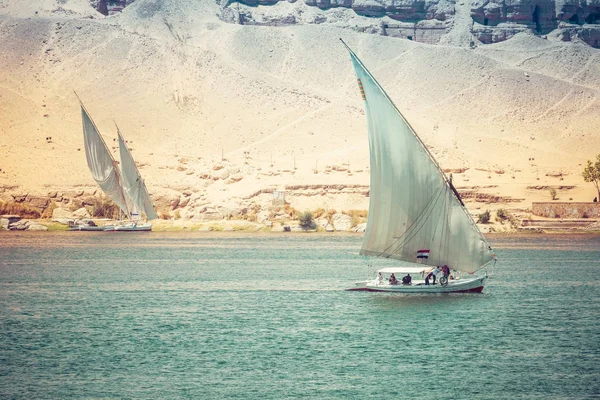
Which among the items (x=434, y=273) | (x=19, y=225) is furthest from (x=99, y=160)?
(x=434, y=273)

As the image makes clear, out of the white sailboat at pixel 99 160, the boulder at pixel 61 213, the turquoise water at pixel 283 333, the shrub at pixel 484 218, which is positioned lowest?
the turquoise water at pixel 283 333

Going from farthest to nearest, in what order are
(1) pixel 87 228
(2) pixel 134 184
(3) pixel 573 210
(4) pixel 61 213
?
(4) pixel 61 213
(3) pixel 573 210
(1) pixel 87 228
(2) pixel 134 184

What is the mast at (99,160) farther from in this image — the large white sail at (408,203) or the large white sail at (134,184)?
the large white sail at (408,203)

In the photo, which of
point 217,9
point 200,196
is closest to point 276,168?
point 200,196

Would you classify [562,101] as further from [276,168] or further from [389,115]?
[389,115]

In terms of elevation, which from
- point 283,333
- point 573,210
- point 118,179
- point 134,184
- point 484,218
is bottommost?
point 283,333

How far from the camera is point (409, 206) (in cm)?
4109

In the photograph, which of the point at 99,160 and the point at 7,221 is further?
the point at 7,221

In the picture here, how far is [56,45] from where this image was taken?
5576 inches

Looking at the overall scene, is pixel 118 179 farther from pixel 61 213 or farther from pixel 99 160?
pixel 61 213

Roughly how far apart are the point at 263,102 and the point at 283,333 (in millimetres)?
100201

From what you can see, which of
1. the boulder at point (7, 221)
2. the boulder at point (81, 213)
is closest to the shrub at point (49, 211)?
the boulder at point (81, 213)

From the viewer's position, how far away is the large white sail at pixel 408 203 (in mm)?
40125

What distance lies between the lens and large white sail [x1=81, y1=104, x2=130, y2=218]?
286ft
